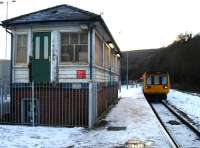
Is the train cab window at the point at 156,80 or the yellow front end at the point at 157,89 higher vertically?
the train cab window at the point at 156,80

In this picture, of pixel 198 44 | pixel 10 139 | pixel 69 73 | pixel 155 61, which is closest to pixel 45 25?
pixel 69 73

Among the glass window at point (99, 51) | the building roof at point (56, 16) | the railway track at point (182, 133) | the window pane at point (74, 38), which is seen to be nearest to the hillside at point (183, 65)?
the railway track at point (182, 133)

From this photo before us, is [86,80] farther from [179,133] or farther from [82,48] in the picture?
[179,133]

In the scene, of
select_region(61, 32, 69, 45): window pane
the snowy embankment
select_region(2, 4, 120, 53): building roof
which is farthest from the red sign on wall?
the snowy embankment

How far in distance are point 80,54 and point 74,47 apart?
0.38 metres

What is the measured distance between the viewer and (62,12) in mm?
19375

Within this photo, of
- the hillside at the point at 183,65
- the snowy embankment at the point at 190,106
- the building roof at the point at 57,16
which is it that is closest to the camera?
the building roof at the point at 57,16

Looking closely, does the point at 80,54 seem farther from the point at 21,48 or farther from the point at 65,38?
the point at 21,48

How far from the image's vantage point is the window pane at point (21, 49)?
63.3ft

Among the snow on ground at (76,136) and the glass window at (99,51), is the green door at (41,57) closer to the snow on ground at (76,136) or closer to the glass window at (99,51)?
the snow on ground at (76,136)

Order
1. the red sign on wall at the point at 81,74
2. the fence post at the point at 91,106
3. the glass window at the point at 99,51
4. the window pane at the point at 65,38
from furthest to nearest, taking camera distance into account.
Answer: the glass window at the point at 99,51 < the window pane at the point at 65,38 < the red sign on wall at the point at 81,74 < the fence post at the point at 91,106

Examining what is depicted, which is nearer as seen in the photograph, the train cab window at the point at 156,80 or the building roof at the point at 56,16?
the building roof at the point at 56,16

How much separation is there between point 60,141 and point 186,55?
4039 inches

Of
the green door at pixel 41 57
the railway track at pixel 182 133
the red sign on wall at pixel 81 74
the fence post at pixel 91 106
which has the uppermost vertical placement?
the green door at pixel 41 57
